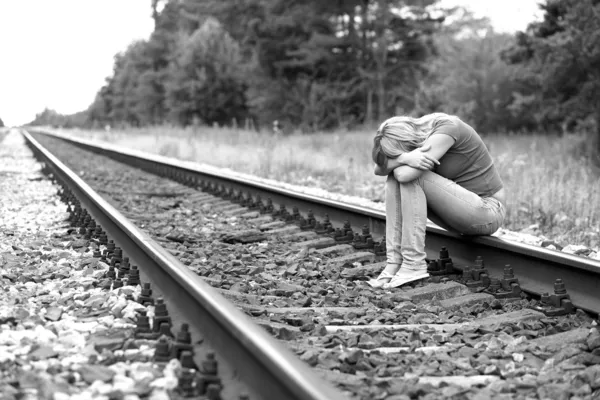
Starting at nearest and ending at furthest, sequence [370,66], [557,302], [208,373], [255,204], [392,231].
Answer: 1. [208,373]
2. [557,302]
3. [392,231]
4. [255,204]
5. [370,66]

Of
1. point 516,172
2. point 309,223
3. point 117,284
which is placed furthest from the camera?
point 516,172

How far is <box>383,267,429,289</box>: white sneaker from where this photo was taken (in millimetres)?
4363

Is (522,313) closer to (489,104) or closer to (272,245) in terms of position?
(272,245)

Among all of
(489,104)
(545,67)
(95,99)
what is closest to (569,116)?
(545,67)

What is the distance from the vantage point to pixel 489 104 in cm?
2239

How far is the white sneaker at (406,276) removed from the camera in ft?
14.3

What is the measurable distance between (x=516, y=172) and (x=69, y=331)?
8.05 metres

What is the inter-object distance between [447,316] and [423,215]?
821 mm

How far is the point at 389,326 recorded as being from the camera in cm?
350

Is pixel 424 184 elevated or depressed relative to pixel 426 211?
elevated

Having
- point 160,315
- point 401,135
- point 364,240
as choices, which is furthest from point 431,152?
point 160,315

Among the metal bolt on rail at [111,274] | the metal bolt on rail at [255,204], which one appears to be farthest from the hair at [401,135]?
the metal bolt on rail at [255,204]

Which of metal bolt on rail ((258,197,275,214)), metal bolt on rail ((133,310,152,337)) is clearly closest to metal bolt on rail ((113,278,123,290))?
metal bolt on rail ((133,310,152,337))

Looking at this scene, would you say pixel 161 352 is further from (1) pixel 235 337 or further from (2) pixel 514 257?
(2) pixel 514 257
